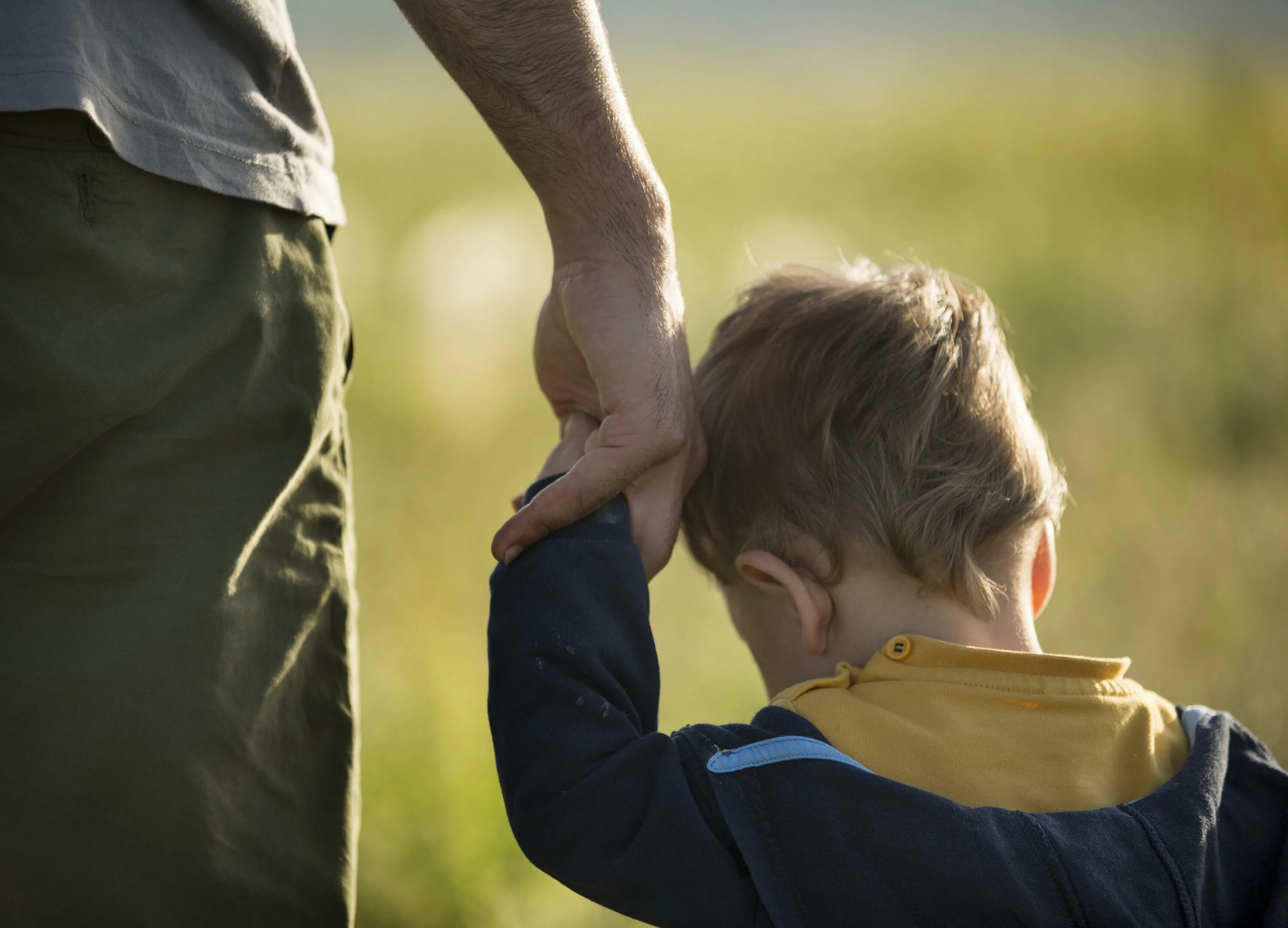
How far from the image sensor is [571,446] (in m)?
1.52

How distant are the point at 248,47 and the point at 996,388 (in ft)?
3.41

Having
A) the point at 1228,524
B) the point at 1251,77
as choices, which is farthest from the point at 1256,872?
the point at 1251,77

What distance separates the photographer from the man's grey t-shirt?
3.67 ft

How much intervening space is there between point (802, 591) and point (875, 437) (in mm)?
221

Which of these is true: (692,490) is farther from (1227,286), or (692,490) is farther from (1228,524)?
(1227,286)

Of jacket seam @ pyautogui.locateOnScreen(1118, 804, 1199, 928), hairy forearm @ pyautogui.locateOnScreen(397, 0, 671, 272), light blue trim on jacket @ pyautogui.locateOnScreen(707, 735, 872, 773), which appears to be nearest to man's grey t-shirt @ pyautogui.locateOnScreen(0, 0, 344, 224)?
hairy forearm @ pyautogui.locateOnScreen(397, 0, 671, 272)

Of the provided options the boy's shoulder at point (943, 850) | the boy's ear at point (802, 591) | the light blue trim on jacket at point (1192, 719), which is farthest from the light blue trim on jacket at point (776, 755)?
the light blue trim on jacket at point (1192, 719)

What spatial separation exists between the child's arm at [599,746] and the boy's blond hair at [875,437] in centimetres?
22

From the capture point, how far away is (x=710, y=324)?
5.24m

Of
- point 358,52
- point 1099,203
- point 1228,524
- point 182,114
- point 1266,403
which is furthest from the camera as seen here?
point 358,52

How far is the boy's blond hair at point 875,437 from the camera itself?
1444 mm

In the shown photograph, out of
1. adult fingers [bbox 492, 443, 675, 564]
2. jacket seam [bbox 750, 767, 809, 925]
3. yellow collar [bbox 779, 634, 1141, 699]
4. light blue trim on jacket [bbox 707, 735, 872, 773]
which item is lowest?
jacket seam [bbox 750, 767, 809, 925]

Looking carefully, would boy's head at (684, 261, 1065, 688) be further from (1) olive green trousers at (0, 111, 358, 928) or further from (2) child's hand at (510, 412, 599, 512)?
(1) olive green trousers at (0, 111, 358, 928)

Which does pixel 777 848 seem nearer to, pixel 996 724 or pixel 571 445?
pixel 996 724
